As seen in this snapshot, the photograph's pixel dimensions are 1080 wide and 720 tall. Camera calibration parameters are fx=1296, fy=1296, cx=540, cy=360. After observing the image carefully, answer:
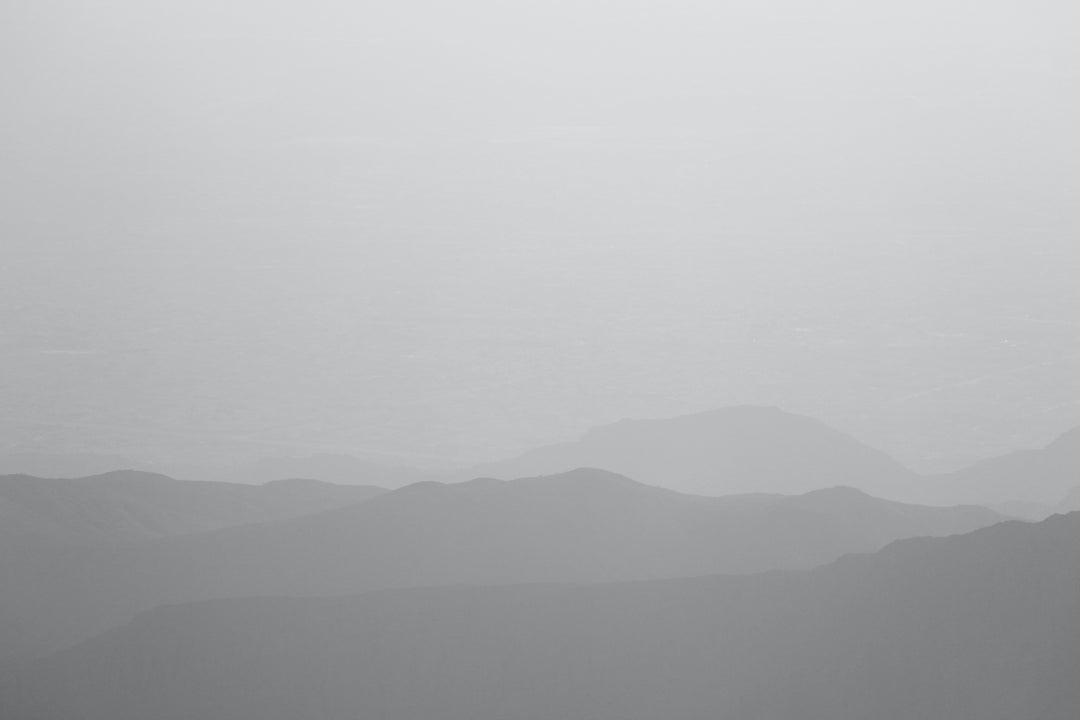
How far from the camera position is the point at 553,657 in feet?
68.6

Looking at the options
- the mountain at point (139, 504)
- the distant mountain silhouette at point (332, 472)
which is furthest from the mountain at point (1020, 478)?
the mountain at point (139, 504)

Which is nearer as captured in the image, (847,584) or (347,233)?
(847,584)

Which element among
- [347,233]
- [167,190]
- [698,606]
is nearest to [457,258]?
[347,233]

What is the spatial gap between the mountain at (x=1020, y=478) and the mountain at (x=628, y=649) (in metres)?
23.8

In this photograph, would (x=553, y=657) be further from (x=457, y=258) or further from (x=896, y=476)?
(x=457, y=258)

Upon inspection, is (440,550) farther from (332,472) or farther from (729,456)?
(332,472)

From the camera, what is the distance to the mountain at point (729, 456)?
4294 centimetres

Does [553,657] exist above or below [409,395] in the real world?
below

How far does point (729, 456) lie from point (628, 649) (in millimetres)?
23161

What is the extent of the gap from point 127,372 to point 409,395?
17.5 metres

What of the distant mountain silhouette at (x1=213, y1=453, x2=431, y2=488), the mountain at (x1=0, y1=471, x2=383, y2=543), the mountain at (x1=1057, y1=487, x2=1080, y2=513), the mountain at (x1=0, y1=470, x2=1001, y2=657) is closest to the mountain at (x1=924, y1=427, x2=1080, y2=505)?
the mountain at (x1=1057, y1=487, x2=1080, y2=513)

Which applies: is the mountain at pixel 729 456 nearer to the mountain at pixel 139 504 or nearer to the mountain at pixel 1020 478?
the mountain at pixel 1020 478

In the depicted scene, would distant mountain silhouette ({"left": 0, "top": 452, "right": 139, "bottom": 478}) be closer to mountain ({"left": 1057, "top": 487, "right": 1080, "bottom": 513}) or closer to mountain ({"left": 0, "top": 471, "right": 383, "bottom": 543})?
mountain ({"left": 0, "top": 471, "right": 383, "bottom": 543})

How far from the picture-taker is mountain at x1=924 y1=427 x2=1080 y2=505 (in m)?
44.7
